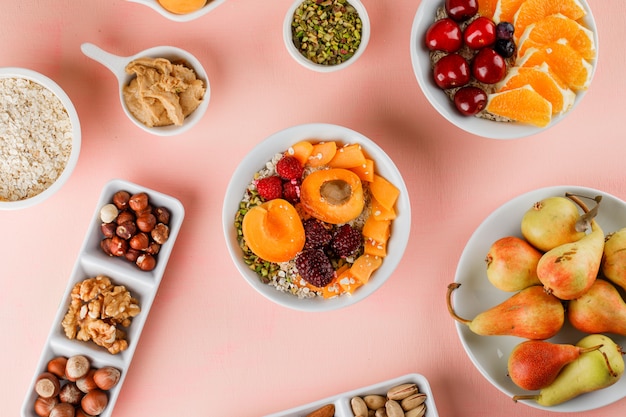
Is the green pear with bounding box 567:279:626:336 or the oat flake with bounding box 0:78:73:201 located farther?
the oat flake with bounding box 0:78:73:201

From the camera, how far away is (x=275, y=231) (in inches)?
48.5

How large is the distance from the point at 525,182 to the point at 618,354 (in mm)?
430

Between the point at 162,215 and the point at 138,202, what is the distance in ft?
0.20

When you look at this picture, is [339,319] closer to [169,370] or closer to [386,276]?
[386,276]

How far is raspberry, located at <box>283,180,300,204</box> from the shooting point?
50.1 inches

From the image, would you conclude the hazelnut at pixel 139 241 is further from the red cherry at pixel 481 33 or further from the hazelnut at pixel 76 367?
the red cherry at pixel 481 33

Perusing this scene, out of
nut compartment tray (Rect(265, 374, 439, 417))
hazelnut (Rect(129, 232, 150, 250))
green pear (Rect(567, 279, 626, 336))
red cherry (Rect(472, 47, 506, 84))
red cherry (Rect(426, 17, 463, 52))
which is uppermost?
red cherry (Rect(426, 17, 463, 52))

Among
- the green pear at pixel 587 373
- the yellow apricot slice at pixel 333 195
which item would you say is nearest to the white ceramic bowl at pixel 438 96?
the yellow apricot slice at pixel 333 195

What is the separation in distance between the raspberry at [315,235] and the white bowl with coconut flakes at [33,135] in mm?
521

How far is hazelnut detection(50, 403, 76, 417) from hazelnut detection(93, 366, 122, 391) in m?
0.08

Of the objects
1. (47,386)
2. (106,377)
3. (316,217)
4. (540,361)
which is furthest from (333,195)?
(47,386)

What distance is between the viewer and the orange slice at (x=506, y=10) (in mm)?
1243

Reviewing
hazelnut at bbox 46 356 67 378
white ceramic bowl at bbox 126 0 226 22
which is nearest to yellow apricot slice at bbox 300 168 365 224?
white ceramic bowl at bbox 126 0 226 22

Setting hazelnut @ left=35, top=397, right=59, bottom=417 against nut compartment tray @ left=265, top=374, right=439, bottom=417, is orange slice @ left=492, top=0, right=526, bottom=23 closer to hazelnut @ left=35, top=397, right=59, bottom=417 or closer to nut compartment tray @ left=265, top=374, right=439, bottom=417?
nut compartment tray @ left=265, top=374, right=439, bottom=417
